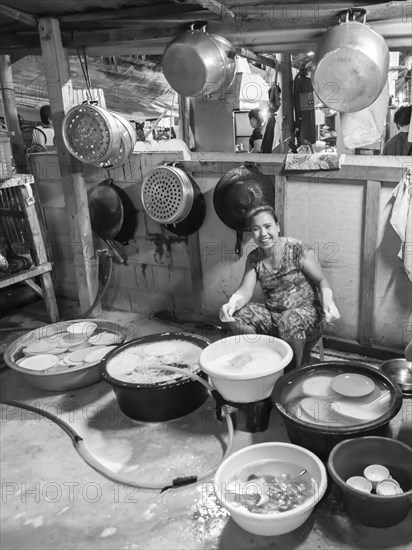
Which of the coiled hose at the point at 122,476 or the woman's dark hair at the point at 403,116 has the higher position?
the woman's dark hair at the point at 403,116

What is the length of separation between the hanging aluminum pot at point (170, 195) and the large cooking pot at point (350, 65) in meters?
1.36

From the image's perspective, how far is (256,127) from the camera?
18.9 feet

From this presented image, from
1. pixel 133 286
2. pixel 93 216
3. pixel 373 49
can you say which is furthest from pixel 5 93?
pixel 373 49

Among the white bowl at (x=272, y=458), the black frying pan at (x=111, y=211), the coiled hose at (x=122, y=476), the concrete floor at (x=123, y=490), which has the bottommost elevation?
the concrete floor at (x=123, y=490)

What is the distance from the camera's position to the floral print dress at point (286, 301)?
3.31 meters

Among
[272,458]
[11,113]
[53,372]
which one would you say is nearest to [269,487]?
[272,458]

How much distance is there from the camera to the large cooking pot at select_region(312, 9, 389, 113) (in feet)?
9.29

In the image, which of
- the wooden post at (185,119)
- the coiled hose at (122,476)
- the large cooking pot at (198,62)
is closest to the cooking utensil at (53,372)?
the coiled hose at (122,476)

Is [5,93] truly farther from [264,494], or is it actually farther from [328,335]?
[264,494]

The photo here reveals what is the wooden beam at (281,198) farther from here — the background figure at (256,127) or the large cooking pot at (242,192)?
the background figure at (256,127)

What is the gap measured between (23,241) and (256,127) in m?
3.15

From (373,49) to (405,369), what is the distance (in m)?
2.25

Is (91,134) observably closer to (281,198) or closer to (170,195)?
(170,195)

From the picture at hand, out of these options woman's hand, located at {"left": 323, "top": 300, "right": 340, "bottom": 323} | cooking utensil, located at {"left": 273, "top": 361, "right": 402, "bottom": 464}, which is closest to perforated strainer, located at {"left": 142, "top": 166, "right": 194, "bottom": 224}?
woman's hand, located at {"left": 323, "top": 300, "right": 340, "bottom": 323}
